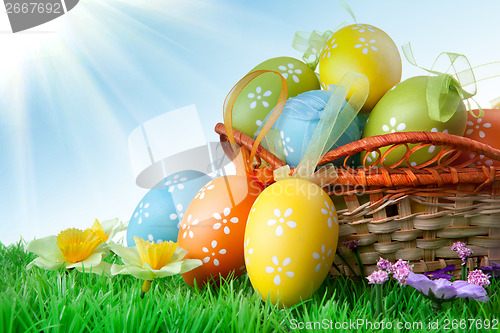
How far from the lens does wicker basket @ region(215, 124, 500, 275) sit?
0.87 m

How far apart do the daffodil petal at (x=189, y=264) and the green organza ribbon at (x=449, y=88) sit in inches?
25.4

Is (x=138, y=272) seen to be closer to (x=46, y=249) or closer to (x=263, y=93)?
(x=46, y=249)

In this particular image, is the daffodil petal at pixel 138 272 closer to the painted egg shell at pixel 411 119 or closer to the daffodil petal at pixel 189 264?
the daffodil petal at pixel 189 264

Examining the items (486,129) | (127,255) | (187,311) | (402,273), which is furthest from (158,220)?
(486,129)

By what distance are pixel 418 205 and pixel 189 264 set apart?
21.1 inches

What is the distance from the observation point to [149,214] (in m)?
1.17


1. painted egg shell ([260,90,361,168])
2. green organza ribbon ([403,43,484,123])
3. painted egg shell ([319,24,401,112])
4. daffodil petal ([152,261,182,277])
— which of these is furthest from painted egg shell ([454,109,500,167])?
daffodil petal ([152,261,182,277])

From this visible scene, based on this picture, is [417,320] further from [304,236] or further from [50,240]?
[50,240]

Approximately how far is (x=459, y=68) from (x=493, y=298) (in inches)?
22.2

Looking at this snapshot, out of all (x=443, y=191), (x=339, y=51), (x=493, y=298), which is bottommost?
(x=493, y=298)

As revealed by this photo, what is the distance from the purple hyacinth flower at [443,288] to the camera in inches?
29.4

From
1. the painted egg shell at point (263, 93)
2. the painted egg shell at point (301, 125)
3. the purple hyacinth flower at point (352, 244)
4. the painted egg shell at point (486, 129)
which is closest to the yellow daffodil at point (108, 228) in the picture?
the painted egg shell at point (263, 93)

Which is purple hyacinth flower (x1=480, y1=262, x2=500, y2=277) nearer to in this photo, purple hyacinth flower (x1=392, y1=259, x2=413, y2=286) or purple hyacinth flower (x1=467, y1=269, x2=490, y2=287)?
purple hyacinth flower (x1=467, y1=269, x2=490, y2=287)

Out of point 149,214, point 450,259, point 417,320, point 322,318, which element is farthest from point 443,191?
point 149,214
